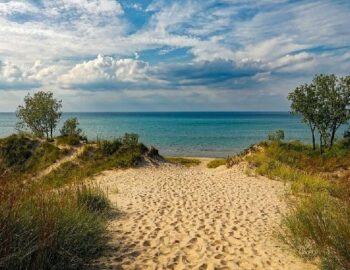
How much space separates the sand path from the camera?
7.71 meters

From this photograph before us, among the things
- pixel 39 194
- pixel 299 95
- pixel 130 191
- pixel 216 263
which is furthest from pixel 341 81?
pixel 39 194

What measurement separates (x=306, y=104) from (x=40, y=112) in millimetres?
26973

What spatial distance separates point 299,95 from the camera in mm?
33875

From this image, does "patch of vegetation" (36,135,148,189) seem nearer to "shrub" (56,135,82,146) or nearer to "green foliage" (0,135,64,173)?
"shrub" (56,135,82,146)

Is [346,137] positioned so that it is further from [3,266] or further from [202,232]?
[3,266]

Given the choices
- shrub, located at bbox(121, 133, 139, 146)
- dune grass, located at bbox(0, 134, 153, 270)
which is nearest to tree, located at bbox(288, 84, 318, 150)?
shrub, located at bbox(121, 133, 139, 146)

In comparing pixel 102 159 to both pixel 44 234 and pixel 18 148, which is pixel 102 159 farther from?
pixel 44 234

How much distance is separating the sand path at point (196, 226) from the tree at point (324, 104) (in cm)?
1616

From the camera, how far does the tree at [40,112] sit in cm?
3988

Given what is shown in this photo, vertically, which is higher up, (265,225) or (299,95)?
(299,95)

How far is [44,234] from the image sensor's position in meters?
5.46

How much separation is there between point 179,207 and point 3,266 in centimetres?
833

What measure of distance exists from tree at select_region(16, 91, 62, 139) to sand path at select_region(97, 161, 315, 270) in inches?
921

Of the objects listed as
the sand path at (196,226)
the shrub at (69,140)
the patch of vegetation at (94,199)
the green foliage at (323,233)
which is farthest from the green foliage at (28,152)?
the green foliage at (323,233)
